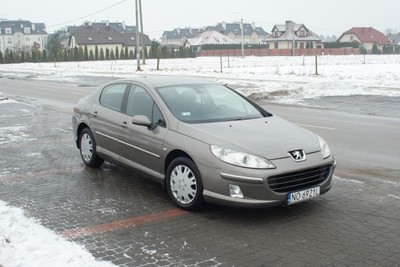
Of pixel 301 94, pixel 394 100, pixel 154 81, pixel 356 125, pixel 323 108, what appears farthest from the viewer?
pixel 301 94

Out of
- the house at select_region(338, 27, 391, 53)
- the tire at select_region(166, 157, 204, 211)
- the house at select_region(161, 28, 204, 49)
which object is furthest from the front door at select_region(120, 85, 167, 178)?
the house at select_region(161, 28, 204, 49)

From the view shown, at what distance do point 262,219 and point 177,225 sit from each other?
89 centimetres

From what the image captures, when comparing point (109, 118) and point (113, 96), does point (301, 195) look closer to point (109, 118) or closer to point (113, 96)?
point (109, 118)

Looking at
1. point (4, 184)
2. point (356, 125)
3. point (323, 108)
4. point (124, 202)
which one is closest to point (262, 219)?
point (124, 202)

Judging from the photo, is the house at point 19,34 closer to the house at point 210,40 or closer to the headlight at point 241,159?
the house at point 210,40

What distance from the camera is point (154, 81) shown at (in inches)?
263

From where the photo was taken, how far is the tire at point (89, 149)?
743cm

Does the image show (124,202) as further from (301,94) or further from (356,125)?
(301,94)

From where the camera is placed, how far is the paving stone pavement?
4320mm

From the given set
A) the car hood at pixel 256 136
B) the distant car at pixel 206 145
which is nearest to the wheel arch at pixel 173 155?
the distant car at pixel 206 145

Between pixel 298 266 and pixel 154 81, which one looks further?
pixel 154 81

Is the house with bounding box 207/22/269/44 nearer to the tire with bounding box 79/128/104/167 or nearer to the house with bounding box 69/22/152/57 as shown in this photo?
the house with bounding box 69/22/152/57

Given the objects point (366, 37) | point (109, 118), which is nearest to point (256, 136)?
point (109, 118)

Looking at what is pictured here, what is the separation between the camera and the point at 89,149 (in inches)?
297
